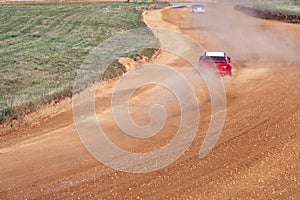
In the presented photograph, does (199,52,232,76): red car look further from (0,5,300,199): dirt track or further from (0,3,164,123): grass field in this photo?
(0,3,164,123): grass field

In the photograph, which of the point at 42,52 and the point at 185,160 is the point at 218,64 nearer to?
the point at 185,160

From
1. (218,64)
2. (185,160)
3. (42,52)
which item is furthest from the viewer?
(42,52)

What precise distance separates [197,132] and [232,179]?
3.39m

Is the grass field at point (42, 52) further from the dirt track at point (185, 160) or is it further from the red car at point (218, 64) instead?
the red car at point (218, 64)

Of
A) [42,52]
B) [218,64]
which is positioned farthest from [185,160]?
[42,52]

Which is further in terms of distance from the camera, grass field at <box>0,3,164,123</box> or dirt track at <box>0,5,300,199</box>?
grass field at <box>0,3,164,123</box>

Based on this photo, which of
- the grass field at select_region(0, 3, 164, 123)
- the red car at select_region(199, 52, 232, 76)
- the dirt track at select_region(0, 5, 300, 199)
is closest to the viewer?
the dirt track at select_region(0, 5, 300, 199)

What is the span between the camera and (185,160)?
1161cm

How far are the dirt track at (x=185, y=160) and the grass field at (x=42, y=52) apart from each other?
1633 mm

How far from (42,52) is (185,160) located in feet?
59.4

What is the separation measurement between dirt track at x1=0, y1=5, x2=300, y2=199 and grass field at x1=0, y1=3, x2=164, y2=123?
5.36ft

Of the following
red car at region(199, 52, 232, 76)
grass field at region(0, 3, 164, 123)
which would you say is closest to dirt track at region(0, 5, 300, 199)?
red car at region(199, 52, 232, 76)

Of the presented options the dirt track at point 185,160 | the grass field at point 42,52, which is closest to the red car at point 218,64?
the dirt track at point 185,160

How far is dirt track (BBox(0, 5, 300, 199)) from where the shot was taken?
10047mm
